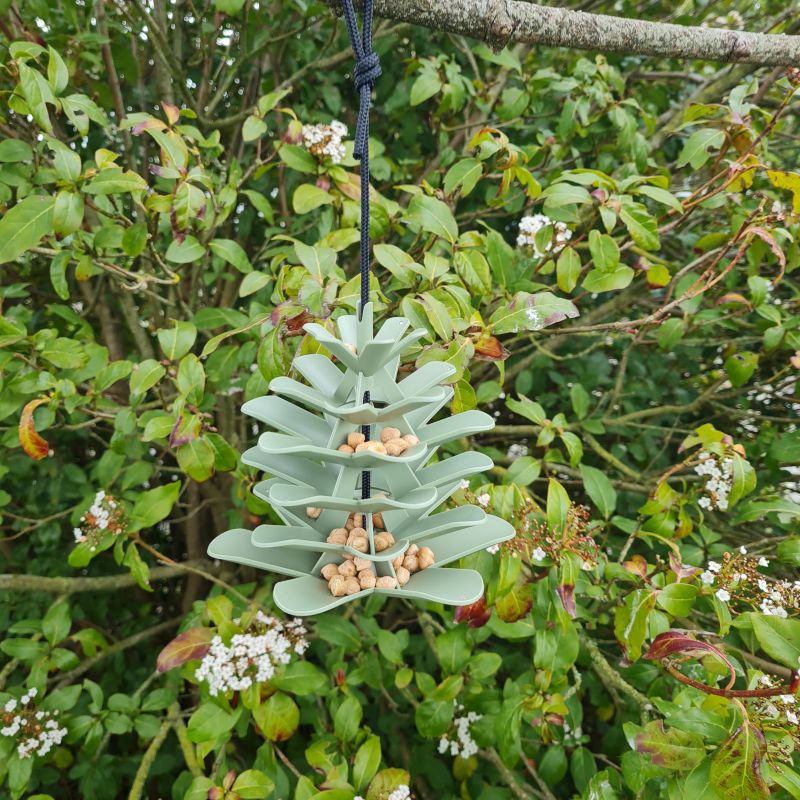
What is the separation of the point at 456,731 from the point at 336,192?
120 centimetres

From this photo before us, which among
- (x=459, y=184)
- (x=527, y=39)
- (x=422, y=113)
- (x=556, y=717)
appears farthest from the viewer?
(x=422, y=113)

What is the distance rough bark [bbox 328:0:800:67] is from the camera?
32.8 inches

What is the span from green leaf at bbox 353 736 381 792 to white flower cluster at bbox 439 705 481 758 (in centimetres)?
21

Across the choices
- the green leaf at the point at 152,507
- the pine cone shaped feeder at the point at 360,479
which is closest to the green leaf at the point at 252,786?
the green leaf at the point at 152,507

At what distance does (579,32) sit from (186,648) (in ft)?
4.28

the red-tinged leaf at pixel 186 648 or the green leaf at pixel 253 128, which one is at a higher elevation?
the green leaf at pixel 253 128

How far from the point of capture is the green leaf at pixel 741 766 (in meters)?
0.69

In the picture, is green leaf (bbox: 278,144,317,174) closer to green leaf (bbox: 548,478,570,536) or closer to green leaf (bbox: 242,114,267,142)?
green leaf (bbox: 242,114,267,142)

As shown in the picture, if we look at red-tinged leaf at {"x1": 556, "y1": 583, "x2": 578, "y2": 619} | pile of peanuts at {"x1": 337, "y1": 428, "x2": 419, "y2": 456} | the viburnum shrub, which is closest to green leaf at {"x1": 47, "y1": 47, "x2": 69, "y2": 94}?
the viburnum shrub

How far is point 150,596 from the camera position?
190 cm

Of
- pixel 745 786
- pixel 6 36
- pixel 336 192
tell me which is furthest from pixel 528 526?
pixel 6 36

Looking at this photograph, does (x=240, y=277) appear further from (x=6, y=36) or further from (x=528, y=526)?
(x=528, y=526)

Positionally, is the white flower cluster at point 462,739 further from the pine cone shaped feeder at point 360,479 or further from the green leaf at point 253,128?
the green leaf at point 253,128

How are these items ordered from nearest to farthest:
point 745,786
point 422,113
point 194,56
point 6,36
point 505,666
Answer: point 745,786
point 6,36
point 505,666
point 194,56
point 422,113
